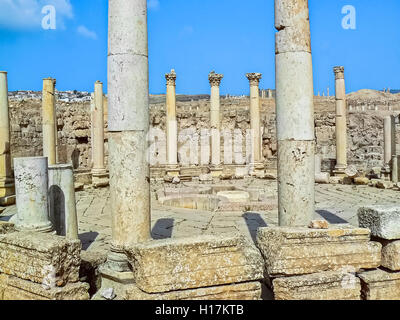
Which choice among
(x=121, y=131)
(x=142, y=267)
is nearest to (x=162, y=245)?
(x=142, y=267)

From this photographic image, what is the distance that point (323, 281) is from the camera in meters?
4.20

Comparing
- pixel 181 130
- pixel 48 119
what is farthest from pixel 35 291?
pixel 181 130

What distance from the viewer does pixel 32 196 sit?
609cm

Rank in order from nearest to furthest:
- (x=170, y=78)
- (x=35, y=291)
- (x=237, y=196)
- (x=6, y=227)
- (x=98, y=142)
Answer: (x=35, y=291), (x=6, y=227), (x=237, y=196), (x=98, y=142), (x=170, y=78)

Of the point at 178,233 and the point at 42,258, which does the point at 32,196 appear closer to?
the point at 42,258

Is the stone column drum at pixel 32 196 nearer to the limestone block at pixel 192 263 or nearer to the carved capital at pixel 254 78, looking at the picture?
the limestone block at pixel 192 263

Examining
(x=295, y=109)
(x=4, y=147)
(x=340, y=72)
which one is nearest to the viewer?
(x=295, y=109)

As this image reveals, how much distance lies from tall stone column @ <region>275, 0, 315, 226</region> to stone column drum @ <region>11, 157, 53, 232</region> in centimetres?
374

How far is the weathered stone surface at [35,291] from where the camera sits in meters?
4.04

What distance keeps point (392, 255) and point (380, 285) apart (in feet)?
A: 1.23

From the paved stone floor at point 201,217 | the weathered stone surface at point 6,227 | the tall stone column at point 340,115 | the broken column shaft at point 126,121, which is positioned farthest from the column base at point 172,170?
the broken column shaft at point 126,121

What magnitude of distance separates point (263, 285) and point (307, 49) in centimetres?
326

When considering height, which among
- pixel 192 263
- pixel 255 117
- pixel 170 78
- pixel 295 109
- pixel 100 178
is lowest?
pixel 100 178

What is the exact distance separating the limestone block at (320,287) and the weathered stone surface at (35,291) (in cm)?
211
